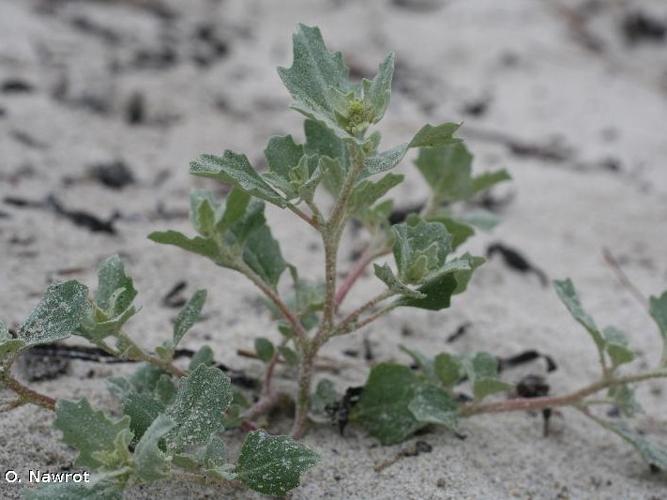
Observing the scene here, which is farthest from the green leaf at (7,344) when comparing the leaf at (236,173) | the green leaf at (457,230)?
the green leaf at (457,230)

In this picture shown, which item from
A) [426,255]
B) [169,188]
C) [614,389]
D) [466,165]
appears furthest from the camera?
[169,188]

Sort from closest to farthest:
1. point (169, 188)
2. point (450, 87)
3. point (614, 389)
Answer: point (614, 389), point (169, 188), point (450, 87)

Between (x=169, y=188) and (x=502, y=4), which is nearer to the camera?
(x=169, y=188)

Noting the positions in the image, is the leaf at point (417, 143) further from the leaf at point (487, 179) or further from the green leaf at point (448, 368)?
the leaf at point (487, 179)

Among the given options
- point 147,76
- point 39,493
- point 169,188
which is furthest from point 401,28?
point 39,493

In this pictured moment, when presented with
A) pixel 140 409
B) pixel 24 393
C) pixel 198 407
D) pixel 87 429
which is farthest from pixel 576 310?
pixel 24 393

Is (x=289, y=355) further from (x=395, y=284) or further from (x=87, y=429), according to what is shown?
(x=87, y=429)

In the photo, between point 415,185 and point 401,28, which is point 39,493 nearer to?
point 415,185
